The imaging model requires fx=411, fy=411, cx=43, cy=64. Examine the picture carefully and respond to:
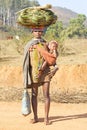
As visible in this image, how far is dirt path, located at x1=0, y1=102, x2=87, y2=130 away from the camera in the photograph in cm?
781

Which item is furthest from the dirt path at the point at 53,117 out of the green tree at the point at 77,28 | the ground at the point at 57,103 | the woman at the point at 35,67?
the green tree at the point at 77,28

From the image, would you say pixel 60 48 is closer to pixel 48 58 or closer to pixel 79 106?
pixel 79 106

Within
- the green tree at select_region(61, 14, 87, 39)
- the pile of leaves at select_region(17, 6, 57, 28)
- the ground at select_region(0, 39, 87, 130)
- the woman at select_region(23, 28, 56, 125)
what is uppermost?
the pile of leaves at select_region(17, 6, 57, 28)

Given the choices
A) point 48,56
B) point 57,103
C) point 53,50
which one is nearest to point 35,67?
point 48,56

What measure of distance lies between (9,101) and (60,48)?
15492 millimetres

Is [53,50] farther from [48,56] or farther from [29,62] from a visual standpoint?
[29,62]

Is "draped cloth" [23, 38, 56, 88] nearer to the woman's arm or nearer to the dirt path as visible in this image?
the woman's arm

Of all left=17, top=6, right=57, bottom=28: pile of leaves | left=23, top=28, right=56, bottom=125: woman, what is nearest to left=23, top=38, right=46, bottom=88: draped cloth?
left=23, top=28, right=56, bottom=125: woman

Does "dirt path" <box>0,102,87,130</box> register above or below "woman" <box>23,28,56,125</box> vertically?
below

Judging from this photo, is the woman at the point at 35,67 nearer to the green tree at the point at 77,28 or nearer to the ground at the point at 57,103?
the ground at the point at 57,103

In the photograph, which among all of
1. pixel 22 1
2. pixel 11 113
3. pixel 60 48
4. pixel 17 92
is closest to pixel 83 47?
pixel 60 48

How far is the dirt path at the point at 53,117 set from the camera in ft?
25.6

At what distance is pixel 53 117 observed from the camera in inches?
343

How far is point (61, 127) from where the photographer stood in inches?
305
